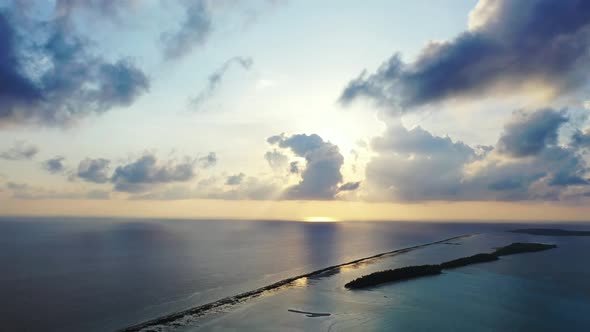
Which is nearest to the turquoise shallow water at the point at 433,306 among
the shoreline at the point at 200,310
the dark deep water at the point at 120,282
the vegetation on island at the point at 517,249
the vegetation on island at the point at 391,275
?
the vegetation on island at the point at 391,275

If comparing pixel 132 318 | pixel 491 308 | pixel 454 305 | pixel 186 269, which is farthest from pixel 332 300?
pixel 186 269

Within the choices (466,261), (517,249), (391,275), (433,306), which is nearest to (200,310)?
(433,306)

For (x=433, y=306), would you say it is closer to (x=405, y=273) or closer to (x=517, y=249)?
(x=405, y=273)

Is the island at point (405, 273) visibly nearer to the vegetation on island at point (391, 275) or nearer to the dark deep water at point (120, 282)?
the vegetation on island at point (391, 275)

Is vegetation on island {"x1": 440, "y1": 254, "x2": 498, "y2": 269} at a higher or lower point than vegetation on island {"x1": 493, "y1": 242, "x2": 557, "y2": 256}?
higher

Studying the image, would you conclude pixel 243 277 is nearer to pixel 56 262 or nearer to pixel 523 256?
pixel 56 262

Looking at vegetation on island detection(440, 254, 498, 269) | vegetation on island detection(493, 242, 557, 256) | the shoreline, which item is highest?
the shoreline

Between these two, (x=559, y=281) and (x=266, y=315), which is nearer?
(x=266, y=315)

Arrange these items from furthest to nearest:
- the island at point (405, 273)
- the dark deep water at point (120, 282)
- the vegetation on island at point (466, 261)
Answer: the vegetation on island at point (466, 261)
the island at point (405, 273)
the dark deep water at point (120, 282)

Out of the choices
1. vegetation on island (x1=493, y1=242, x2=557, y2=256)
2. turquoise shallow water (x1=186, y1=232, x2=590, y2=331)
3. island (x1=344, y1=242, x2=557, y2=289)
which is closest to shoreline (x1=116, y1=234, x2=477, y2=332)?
turquoise shallow water (x1=186, y1=232, x2=590, y2=331)

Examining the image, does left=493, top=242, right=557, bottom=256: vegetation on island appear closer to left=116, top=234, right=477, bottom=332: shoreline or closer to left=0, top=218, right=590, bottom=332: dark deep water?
left=0, top=218, right=590, bottom=332: dark deep water

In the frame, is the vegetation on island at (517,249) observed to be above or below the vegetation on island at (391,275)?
below
